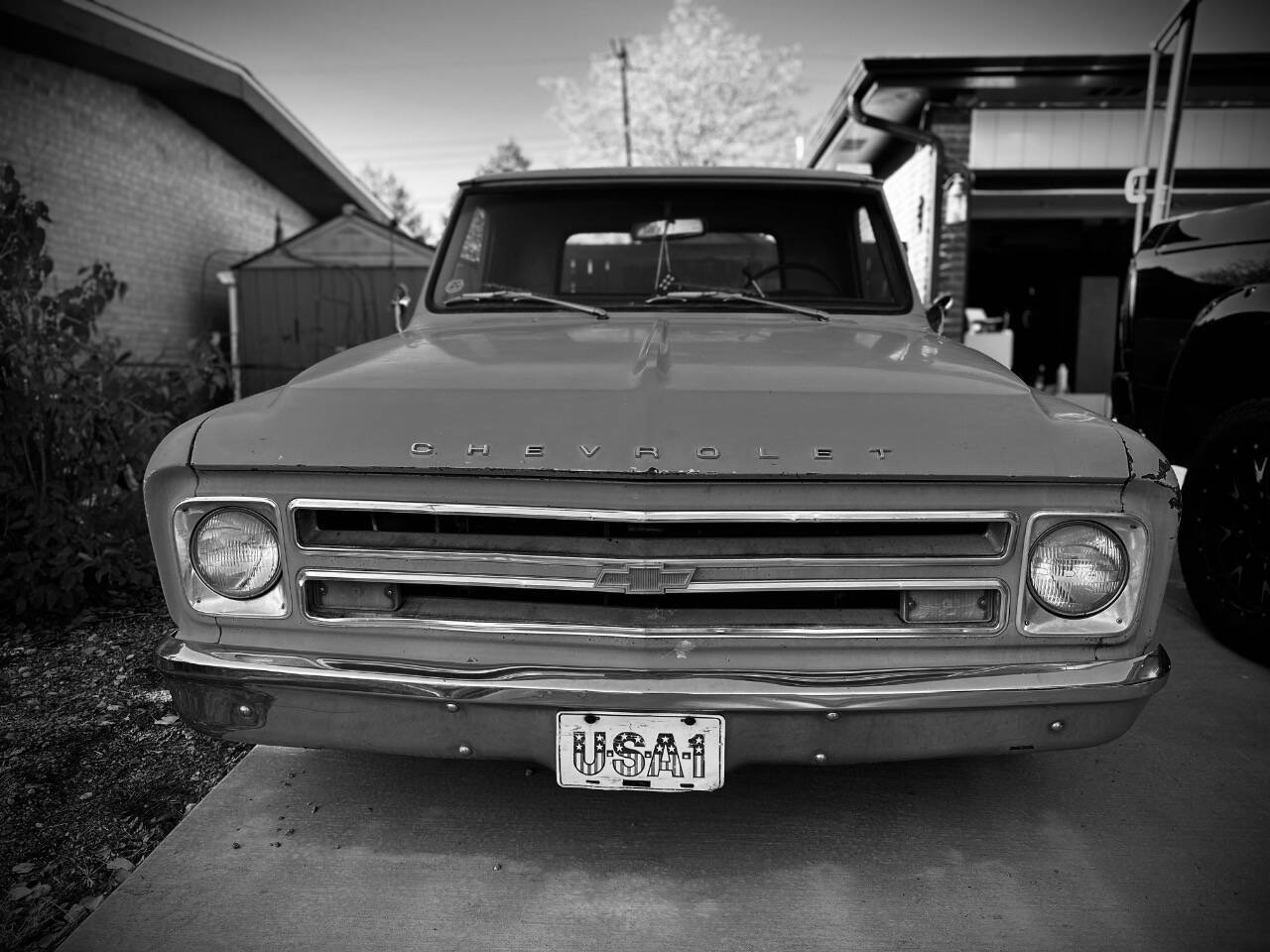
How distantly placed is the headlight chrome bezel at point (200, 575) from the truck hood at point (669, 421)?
88mm

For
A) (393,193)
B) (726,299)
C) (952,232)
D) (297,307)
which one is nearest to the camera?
(726,299)

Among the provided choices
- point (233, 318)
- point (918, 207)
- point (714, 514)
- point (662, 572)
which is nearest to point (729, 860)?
point (662, 572)

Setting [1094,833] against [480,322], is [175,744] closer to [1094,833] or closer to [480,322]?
[480,322]

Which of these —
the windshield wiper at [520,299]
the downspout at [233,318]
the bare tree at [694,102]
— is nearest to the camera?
the windshield wiper at [520,299]

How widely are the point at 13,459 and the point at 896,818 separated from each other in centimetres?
356

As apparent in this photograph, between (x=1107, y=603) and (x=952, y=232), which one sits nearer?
(x=1107, y=603)

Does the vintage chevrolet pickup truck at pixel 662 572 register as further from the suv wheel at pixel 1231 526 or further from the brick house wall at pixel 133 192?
the brick house wall at pixel 133 192

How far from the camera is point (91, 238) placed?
9219 millimetres

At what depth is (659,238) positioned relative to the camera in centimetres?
326

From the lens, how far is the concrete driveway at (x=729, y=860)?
192 cm

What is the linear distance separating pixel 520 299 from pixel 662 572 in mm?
1447

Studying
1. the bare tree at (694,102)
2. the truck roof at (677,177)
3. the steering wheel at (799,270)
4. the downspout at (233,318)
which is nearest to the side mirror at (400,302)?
the truck roof at (677,177)

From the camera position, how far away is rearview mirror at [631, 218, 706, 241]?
10.6 feet

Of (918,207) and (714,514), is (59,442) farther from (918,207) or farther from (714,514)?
(918,207)
